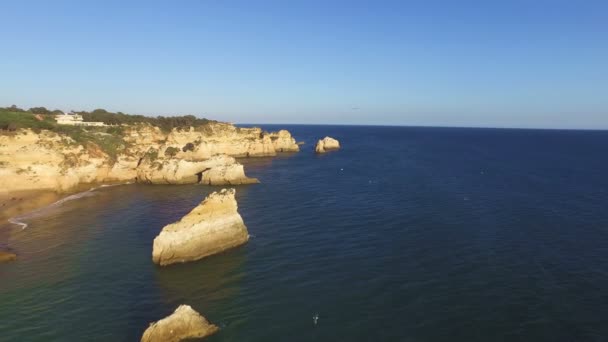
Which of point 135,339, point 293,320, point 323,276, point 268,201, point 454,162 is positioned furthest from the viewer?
point 454,162

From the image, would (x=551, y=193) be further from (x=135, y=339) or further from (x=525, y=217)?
(x=135, y=339)

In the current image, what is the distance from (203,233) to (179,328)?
→ 1328 cm

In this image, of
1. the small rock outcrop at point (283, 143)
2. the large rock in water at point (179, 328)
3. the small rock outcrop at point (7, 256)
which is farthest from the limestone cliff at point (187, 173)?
the small rock outcrop at point (283, 143)

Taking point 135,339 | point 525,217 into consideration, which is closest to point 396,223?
point 525,217

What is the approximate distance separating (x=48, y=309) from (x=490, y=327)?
27.9 m

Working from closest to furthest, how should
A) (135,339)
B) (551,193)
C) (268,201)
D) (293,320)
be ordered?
(135,339)
(293,320)
(268,201)
(551,193)

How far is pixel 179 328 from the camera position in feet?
66.3

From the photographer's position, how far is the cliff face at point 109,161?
2209 inches

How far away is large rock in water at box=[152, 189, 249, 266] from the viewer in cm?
3119

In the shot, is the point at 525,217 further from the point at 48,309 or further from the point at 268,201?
the point at 48,309

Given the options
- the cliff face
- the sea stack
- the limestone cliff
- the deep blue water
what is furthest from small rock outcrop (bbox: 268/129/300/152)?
the deep blue water

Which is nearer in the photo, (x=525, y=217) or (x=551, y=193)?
(x=525, y=217)

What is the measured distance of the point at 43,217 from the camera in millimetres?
44906

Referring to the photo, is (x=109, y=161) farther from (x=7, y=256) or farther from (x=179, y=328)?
(x=179, y=328)
